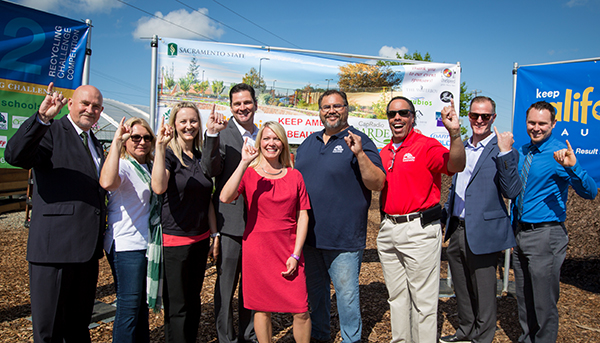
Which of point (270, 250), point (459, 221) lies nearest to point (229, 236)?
point (270, 250)

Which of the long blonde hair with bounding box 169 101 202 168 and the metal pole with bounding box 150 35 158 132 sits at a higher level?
the metal pole with bounding box 150 35 158 132

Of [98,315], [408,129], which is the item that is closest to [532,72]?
[408,129]

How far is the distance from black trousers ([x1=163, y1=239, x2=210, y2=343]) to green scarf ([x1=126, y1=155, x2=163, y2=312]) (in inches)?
3.3

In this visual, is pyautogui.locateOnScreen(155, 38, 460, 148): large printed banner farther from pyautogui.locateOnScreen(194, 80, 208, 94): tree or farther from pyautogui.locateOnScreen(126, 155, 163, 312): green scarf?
pyautogui.locateOnScreen(126, 155, 163, 312): green scarf

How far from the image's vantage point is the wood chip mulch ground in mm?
3502

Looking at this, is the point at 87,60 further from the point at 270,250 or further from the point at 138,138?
the point at 270,250

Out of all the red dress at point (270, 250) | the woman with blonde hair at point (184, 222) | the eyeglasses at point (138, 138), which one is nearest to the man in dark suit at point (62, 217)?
the eyeglasses at point (138, 138)

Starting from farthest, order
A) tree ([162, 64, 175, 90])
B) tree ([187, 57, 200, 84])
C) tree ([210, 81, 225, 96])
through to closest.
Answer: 1. tree ([210, 81, 225, 96])
2. tree ([187, 57, 200, 84])
3. tree ([162, 64, 175, 90])

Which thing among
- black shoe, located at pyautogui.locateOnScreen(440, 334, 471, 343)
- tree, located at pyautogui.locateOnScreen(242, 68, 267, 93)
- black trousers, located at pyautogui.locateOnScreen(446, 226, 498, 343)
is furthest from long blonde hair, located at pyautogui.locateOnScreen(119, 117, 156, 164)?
black shoe, located at pyautogui.locateOnScreen(440, 334, 471, 343)

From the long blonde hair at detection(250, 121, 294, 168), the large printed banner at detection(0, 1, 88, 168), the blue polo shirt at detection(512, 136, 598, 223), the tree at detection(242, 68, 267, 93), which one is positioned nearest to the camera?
the long blonde hair at detection(250, 121, 294, 168)

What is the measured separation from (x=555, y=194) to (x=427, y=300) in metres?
1.53

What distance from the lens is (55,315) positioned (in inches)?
91.4

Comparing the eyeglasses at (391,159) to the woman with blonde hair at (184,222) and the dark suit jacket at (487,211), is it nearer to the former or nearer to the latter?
the dark suit jacket at (487,211)

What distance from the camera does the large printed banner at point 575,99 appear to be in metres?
4.35
